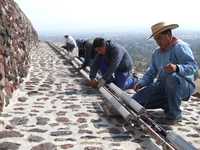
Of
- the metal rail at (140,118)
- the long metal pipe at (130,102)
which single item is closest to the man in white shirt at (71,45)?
the metal rail at (140,118)

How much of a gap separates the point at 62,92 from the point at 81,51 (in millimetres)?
8019

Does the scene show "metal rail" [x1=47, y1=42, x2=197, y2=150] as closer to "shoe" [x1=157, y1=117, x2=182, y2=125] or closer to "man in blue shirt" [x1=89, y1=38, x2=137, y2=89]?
"man in blue shirt" [x1=89, y1=38, x2=137, y2=89]

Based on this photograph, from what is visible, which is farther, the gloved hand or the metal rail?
the gloved hand

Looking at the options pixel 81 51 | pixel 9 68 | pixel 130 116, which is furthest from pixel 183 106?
pixel 81 51

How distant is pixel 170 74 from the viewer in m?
7.46

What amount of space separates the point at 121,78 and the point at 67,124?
3.29 metres

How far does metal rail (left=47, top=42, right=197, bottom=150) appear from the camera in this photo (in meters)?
5.71

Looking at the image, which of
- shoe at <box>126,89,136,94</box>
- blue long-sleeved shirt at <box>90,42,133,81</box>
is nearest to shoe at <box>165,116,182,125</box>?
blue long-sleeved shirt at <box>90,42,133,81</box>

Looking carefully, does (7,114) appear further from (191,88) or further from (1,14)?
(1,14)

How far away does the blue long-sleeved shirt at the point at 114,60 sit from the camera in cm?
999

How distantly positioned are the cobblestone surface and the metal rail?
160 millimetres

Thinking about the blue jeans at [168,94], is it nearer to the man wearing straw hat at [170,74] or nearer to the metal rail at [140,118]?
the man wearing straw hat at [170,74]

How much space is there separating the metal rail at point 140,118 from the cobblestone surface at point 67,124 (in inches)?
6.3

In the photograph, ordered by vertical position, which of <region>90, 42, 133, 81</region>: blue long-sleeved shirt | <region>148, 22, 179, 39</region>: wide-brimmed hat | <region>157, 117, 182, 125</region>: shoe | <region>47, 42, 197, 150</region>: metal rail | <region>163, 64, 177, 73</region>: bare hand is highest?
<region>148, 22, 179, 39</region>: wide-brimmed hat
